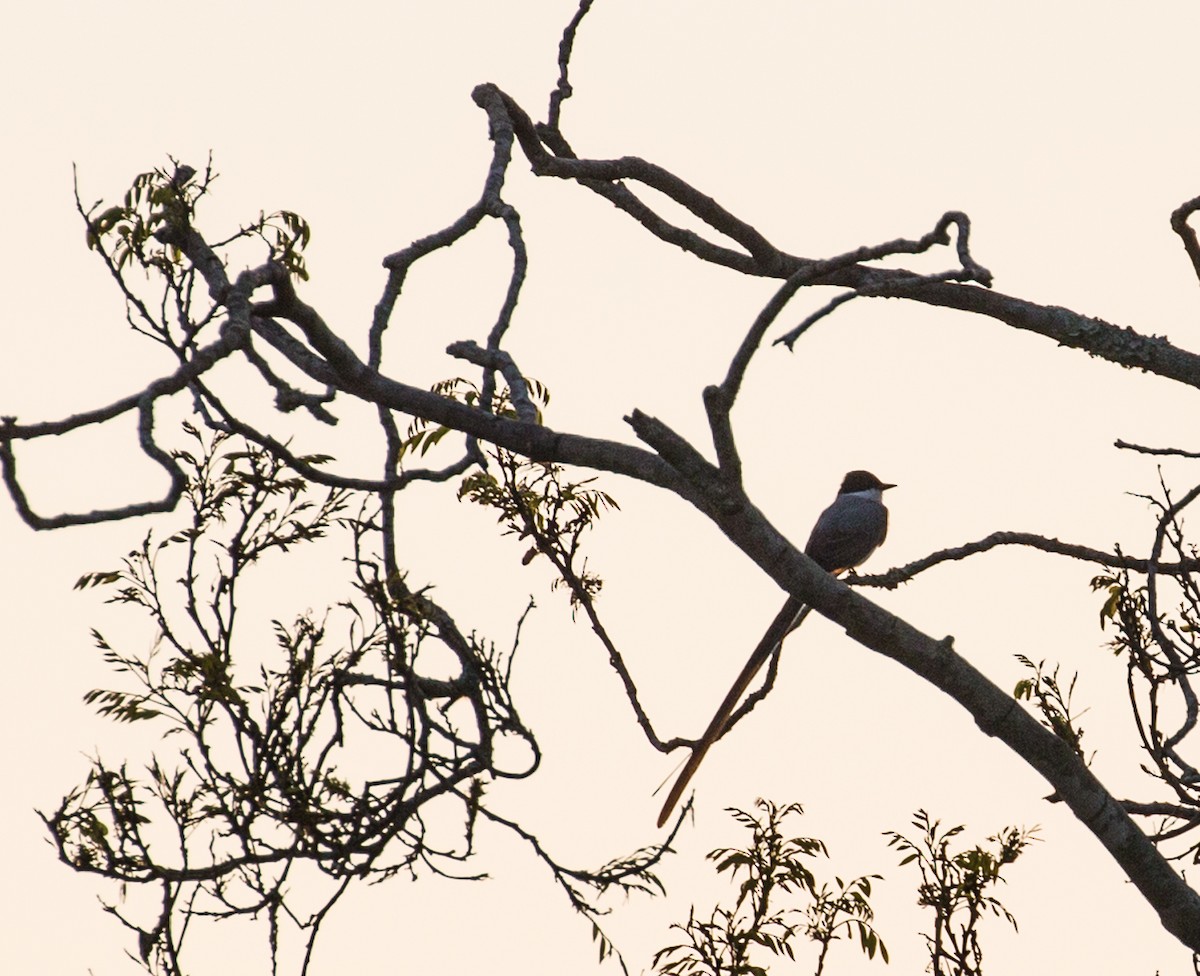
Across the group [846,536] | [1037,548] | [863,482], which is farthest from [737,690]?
[863,482]

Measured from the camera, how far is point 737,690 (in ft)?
17.0

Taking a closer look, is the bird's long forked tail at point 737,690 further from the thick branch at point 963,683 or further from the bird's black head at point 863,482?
the bird's black head at point 863,482

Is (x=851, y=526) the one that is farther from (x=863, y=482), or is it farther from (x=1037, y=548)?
(x=1037, y=548)

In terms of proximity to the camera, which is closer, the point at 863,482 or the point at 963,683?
the point at 963,683

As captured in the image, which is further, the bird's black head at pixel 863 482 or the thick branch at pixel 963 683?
the bird's black head at pixel 863 482

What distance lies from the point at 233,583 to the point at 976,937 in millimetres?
2642

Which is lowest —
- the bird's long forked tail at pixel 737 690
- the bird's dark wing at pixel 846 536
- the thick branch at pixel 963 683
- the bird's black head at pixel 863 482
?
the thick branch at pixel 963 683

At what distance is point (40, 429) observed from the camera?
2699mm

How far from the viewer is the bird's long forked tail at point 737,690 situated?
4789 mm

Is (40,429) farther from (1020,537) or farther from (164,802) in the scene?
(1020,537)

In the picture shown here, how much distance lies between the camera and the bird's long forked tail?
4.79 metres

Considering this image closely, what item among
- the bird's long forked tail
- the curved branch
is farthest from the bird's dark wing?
the curved branch

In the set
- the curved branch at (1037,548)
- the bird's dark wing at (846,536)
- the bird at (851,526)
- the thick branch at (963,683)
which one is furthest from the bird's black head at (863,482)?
the thick branch at (963,683)

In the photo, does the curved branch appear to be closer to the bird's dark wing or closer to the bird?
the bird
